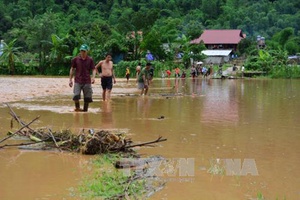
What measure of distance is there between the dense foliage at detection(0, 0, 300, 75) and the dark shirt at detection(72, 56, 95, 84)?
99.5 feet

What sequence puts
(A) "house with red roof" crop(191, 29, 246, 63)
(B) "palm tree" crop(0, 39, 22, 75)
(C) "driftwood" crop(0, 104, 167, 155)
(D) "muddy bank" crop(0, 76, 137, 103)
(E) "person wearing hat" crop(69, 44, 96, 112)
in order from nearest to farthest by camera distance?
(C) "driftwood" crop(0, 104, 167, 155)
(E) "person wearing hat" crop(69, 44, 96, 112)
(D) "muddy bank" crop(0, 76, 137, 103)
(B) "palm tree" crop(0, 39, 22, 75)
(A) "house with red roof" crop(191, 29, 246, 63)

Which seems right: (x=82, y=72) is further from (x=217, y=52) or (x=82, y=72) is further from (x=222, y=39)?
(x=222, y=39)

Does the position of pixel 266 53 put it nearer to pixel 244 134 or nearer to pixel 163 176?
pixel 244 134

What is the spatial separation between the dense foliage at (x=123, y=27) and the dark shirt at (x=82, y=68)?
3031cm

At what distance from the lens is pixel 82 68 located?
10547mm

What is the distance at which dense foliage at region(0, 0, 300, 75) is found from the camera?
140 ft

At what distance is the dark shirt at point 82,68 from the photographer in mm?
10523

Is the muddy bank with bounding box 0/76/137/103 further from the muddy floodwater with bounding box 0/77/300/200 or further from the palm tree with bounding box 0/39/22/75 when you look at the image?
the palm tree with bounding box 0/39/22/75

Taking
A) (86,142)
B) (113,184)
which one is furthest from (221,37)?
(113,184)

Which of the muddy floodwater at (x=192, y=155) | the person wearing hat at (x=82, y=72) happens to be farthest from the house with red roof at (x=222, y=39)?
the person wearing hat at (x=82, y=72)

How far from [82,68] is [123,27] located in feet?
113

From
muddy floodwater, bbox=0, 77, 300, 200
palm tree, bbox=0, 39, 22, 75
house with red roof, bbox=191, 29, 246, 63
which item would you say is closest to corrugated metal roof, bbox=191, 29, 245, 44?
house with red roof, bbox=191, 29, 246, 63

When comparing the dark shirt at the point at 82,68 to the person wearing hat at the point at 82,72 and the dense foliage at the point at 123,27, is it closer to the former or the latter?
the person wearing hat at the point at 82,72

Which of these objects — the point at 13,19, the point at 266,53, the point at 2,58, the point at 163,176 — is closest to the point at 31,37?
the point at 2,58
